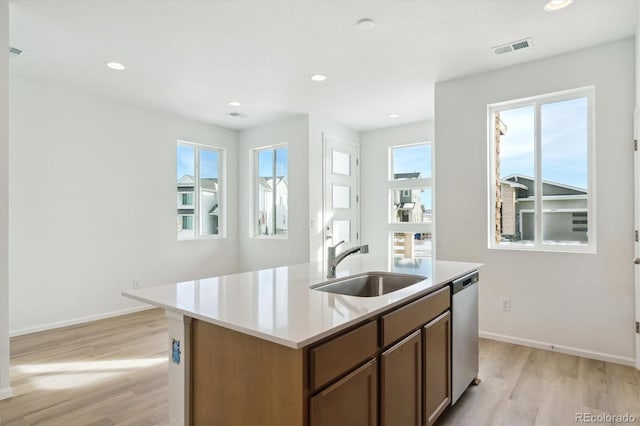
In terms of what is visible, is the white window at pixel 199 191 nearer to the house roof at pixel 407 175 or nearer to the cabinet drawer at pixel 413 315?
the house roof at pixel 407 175

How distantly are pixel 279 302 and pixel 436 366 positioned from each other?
1.06m

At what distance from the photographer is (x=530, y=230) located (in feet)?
12.0

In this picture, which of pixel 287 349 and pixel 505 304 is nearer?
pixel 287 349

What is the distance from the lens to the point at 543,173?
141 inches

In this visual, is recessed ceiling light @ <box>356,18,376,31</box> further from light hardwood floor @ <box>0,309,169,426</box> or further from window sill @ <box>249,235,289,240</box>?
window sill @ <box>249,235,289,240</box>

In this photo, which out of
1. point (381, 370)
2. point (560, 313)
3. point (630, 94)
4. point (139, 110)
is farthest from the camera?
point (139, 110)

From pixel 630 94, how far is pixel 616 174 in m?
0.67

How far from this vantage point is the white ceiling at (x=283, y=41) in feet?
8.62

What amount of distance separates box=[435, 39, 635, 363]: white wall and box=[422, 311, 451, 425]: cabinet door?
179 centimetres

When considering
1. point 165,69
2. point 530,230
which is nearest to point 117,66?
point 165,69

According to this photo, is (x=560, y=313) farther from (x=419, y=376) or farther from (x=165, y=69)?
(x=165, y=69)

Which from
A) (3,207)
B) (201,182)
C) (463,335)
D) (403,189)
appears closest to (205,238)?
(201,182)

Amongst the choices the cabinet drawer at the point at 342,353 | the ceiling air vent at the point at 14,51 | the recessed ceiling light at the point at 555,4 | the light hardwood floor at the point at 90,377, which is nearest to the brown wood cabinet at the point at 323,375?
the cabinet drawer at the point at 342,353

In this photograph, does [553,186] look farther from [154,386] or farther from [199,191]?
[199,191]
